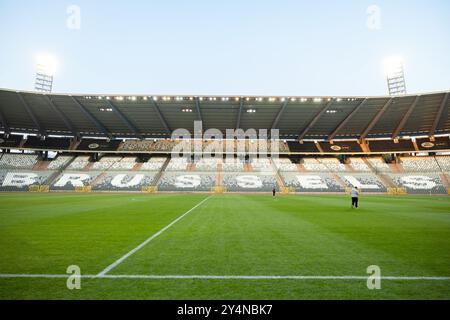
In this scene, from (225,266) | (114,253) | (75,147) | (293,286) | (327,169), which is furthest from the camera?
(75,147)

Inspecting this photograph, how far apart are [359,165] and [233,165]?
22.8 metres

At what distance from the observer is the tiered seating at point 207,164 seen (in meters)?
44.5

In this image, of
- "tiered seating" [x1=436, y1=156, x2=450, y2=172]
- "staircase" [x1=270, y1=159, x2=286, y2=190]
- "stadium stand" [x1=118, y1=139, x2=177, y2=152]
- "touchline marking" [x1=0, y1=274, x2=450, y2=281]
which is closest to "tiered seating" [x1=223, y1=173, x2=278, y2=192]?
"staircase" [x1=270, y1=159, x2=286, y2=190]

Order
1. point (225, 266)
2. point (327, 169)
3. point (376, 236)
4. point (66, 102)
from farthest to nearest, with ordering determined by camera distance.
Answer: point (327, 169) < point (66, 102) < point (376, 236) < point (225, 266)

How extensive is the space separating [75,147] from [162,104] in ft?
68.2

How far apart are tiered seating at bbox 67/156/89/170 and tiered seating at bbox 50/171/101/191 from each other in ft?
5.88

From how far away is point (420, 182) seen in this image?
3819 cm

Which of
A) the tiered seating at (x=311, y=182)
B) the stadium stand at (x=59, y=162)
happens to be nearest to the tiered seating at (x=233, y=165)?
the tiered seating at (x=311, y=182)

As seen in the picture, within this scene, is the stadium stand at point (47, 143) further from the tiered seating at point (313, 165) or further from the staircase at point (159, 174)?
the tiered seating at point (313, 165)

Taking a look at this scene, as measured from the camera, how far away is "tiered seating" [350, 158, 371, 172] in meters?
43.5

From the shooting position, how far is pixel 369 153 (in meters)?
45.6

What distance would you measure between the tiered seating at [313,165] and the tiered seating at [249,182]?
7.79m
